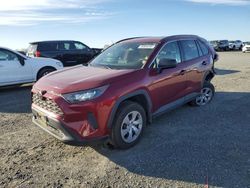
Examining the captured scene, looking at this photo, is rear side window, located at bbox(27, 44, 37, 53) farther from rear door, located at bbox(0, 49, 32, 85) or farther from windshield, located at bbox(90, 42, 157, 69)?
windshield, located at bbox(90, 42, 157, 69)

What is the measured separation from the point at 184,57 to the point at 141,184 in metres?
3.33

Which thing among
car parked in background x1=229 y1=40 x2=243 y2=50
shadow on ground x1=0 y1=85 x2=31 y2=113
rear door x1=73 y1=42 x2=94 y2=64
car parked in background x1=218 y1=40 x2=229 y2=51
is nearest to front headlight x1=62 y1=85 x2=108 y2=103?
shadow on ground x1=0 y1=85 x2=31 y2=113

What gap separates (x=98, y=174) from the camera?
3949 millimetres

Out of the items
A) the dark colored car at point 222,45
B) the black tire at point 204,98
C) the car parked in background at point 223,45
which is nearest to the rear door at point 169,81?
the black tire at point 204,98

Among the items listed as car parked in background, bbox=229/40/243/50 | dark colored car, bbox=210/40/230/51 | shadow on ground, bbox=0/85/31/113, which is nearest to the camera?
shadow on ground, bbox=0/85/31/113

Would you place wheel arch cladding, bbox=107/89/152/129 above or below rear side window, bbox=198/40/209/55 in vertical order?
below

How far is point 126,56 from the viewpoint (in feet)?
18.2

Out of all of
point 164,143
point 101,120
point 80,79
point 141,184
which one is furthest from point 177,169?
point 80,79

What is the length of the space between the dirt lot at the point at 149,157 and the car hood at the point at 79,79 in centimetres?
108

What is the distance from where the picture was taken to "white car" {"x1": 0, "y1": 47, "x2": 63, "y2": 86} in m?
9.73

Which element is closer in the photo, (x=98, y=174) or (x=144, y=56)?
(x=98, y=174)

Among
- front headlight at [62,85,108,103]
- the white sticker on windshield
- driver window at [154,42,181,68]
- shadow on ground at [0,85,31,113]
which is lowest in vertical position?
shadow on ground at [0,85,31,113]

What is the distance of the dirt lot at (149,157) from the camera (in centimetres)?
378

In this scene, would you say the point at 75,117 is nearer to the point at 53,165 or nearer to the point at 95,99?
the point at 95,99
